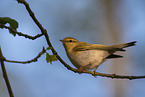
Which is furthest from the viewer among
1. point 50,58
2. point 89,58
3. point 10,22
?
point 89,58

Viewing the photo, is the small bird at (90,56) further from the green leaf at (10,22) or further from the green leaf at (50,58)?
the green leaf at (10,22)

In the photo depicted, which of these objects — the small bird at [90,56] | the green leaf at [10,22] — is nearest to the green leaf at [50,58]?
the green leaf at [10,22]

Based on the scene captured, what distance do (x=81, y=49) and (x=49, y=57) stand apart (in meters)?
2.01

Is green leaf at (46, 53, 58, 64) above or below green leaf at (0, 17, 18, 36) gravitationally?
below

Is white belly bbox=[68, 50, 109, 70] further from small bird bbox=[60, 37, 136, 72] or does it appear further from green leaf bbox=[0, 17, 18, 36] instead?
green leaf bbox=[0, 17, 18, 36]

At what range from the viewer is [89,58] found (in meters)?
4.29

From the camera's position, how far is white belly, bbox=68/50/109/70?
4.29m

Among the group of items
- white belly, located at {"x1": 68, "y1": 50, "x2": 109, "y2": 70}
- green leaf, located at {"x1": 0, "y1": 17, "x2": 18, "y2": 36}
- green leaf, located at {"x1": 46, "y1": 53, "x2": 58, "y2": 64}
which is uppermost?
green leaf, located at {"x1": 0, "y1": 17, "x2": 18, "y2": 36}

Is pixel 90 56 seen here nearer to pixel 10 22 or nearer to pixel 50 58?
pixel 50 58

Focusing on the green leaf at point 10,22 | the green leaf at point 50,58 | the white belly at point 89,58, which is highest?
the green leaf at point 10,22

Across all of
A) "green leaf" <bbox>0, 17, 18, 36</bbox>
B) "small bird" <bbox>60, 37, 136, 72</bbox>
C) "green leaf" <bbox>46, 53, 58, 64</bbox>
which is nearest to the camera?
"green leaf" <bbox>0, 17, 18, 36</bbox>

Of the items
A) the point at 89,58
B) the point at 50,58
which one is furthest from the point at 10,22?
the point at 89,58

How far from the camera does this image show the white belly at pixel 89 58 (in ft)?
14.1

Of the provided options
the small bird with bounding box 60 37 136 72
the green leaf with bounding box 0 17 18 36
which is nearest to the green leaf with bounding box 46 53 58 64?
the green leaf with bounding box 0 17 18 36
